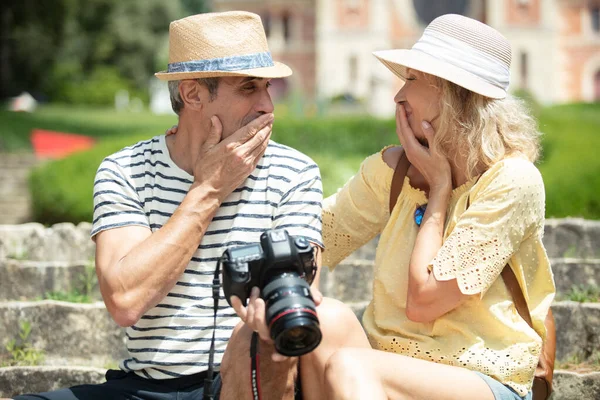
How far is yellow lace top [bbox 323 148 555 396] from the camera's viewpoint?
264cm

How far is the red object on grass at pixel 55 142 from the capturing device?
54.9 ft

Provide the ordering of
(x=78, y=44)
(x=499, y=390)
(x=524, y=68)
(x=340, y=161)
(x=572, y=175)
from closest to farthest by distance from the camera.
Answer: (x=499, y=390) → (x=572, y=175) → (x=340, y=161) → (x=78, y=44) → (x=524, y=68)

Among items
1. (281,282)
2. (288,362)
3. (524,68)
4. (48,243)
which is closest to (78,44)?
(524,68)

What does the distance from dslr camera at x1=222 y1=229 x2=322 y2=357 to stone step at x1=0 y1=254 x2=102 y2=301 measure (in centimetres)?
276

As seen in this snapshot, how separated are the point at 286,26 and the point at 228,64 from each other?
40175 millimetres

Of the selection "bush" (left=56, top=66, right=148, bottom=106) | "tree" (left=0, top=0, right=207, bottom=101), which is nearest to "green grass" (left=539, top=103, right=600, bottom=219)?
"tree" (left=0, top=0, right=207, bottom=101)

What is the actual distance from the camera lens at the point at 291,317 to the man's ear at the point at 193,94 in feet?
2.91

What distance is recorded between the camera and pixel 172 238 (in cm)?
264

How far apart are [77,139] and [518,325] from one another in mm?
16674

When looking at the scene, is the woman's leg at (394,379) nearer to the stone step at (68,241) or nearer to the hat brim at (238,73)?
the hat brim at (238,73)

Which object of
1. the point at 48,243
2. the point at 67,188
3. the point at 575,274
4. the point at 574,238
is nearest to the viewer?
the point at 575,274

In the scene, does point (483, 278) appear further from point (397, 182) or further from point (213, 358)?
point (213, 358)

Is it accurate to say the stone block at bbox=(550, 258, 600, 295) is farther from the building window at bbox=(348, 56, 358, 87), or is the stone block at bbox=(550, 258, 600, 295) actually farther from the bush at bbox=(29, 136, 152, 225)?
the building window at bbox=(348, 56, 358, 87)

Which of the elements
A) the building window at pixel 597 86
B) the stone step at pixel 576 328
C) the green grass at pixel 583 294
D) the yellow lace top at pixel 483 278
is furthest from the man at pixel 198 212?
the building window at pixel 597 86
